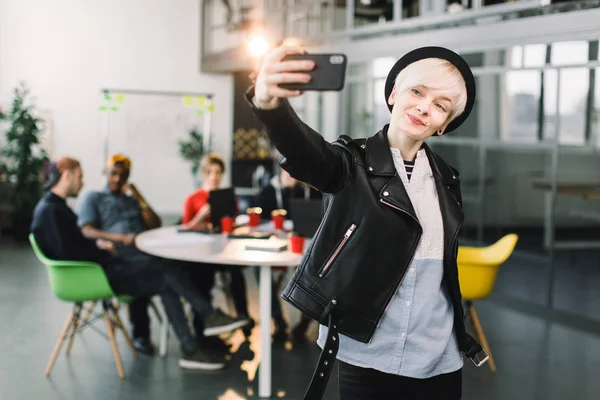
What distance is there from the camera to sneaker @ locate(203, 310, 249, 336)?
4.34 meters

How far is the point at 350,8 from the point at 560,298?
431 centimetres

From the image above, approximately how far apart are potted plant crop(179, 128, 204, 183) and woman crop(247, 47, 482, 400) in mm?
11298

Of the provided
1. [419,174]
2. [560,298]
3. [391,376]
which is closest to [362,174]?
[419,174]

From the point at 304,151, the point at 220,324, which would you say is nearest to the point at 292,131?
the point at 304,151

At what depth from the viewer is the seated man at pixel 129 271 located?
173 inches

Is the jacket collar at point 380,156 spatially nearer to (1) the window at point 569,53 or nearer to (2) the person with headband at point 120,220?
(2) the person with headband at point 120,220

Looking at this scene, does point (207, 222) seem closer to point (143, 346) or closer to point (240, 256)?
point (143, 346)

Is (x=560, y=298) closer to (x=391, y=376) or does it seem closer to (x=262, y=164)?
(x=391, y=376)

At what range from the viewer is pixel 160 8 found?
13086 millimetres

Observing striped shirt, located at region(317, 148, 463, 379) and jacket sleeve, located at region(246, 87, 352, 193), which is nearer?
jacket sleeve, located at region(246, 87, 352, 193)

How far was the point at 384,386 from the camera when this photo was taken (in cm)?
175

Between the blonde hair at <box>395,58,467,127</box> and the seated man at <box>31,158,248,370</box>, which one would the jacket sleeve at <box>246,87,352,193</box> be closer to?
the blonde hair at <box>395,58,467,127</box>

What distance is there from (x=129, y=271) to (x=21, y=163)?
19.7 ft

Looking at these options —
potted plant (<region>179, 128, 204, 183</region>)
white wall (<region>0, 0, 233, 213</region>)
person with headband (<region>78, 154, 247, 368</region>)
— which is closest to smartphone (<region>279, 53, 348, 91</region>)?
person with headband (<region>78, 154, 247, 368</region>)
